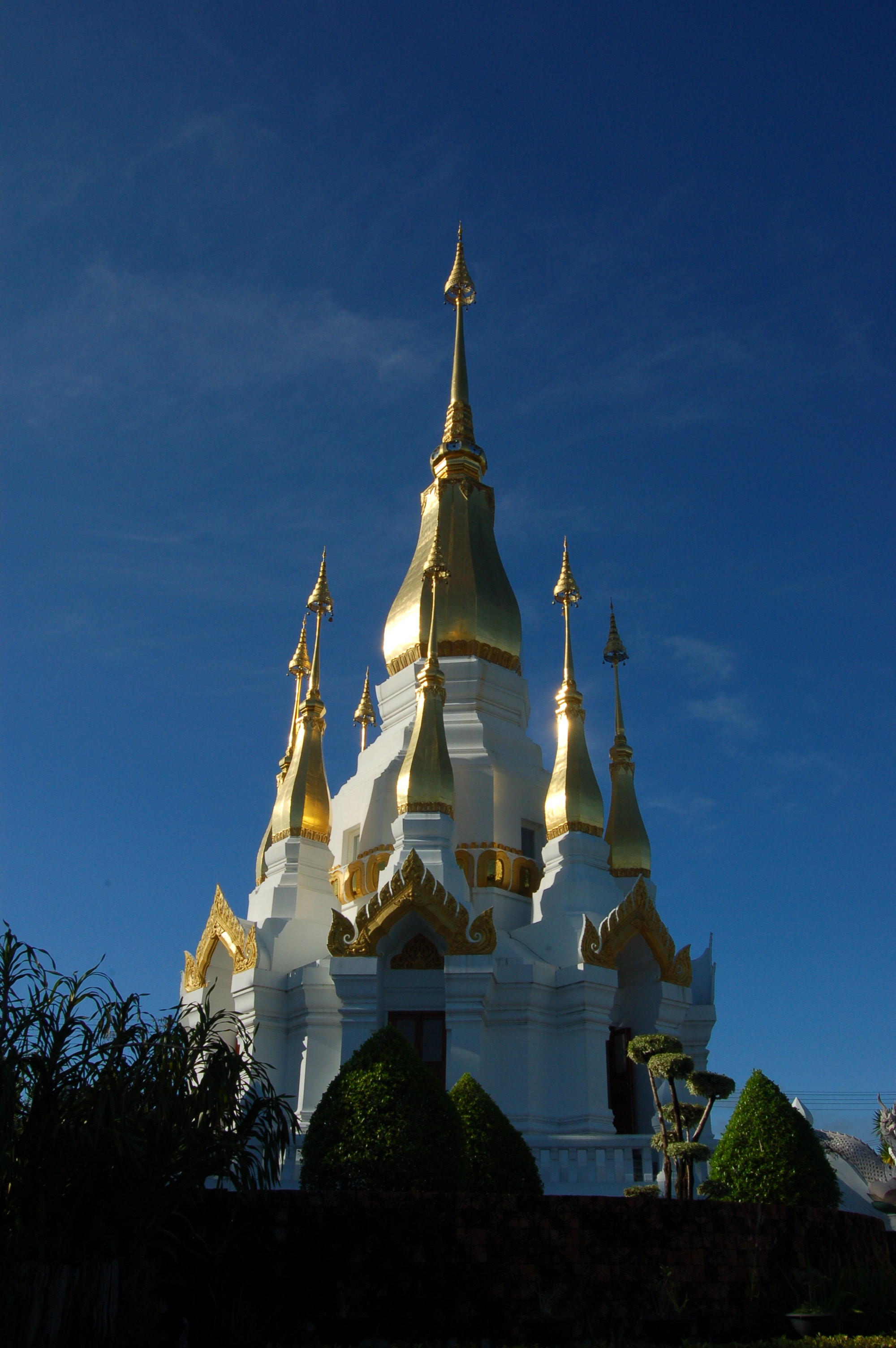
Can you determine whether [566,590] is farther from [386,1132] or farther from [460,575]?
[386,1132]

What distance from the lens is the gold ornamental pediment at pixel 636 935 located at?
22.0m

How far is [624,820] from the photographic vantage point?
27188 millimetres

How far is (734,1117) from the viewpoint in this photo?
13.0 meters

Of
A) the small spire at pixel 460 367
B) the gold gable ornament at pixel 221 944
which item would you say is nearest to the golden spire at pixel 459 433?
the small spire at pixel 460 367

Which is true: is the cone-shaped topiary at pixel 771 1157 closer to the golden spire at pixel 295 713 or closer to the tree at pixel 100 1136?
the tree at pixel 100 1136

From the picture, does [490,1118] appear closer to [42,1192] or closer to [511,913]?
[42,1192]

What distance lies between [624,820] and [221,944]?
954cm

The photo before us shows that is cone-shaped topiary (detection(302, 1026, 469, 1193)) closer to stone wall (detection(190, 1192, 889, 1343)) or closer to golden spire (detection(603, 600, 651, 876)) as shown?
stone wall (detection(190, 1192, 889, 1343))

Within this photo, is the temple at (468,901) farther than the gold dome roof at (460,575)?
No

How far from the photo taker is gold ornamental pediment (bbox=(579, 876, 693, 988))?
22031mm

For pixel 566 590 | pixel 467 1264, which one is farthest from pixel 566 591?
pixel 467 1264

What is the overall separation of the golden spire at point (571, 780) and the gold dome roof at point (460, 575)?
7.87 ft

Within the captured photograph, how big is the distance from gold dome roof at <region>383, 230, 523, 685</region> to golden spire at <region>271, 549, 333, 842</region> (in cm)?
258

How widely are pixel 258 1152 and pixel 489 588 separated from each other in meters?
20.5
